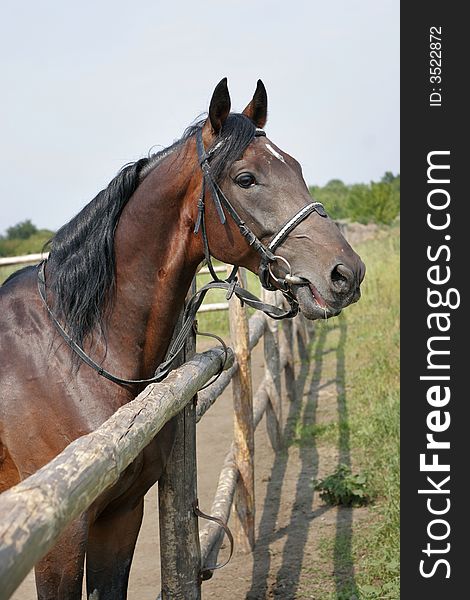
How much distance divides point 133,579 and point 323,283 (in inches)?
98.3

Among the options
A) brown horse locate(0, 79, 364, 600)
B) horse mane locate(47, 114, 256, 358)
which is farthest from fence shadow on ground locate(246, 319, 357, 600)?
horse mane locate(47, 114, 256, 358)

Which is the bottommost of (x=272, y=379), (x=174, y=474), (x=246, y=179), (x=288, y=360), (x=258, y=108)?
(x=174, y=474)

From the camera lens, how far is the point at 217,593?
375cm

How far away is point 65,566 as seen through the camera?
6.81 feet

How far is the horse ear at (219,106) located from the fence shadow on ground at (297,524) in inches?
95.9

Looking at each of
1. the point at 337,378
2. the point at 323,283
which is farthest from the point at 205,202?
the point at 337,378

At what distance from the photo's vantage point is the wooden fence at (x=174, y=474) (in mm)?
1007

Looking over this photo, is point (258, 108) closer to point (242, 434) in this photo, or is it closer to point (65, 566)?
point (65, 566)

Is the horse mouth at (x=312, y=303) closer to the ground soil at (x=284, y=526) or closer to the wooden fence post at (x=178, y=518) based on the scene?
the wooden fence post at (x=178, y=518)

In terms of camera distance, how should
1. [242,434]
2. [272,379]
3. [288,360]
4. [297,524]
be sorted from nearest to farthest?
1. [242,434]
2. [297,524]
3. [272,379]
4. [288,360]

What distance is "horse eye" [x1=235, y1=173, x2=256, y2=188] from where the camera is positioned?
7.54 feet

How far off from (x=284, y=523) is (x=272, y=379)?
1507 millimetres

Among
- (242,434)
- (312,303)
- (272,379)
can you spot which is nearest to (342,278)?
(312,303)

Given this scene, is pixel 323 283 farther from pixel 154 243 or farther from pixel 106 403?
pixel 106 403
